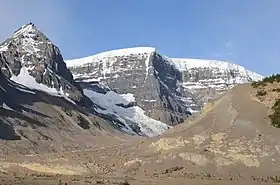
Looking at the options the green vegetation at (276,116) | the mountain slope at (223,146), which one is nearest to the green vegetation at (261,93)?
the mountain slope at (223,146)

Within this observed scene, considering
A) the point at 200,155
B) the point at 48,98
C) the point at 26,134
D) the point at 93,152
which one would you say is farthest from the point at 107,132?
the point at 200,155

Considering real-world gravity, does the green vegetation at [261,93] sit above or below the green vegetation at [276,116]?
above

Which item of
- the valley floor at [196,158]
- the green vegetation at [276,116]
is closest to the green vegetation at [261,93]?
the valley floor at [196,158]

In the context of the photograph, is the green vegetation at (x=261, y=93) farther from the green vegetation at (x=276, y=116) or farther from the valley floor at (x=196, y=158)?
the green vegetation at (x=276, y=116)

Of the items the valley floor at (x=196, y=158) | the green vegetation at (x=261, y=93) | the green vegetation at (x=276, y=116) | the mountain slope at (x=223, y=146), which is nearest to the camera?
the valley floor at (x=196, y=158)

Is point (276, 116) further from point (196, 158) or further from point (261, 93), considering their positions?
point (196, 158)

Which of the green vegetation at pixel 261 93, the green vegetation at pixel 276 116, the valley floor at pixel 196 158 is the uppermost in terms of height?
the green vegetation at pixel 261 93

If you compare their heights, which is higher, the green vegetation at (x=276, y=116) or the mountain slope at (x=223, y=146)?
the green vegetation at (x=276, y=116)

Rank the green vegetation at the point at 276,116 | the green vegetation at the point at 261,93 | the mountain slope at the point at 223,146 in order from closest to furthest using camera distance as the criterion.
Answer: the mountain slope at the point at 223,146
the green vegetation at the point at 276,116
the green vegetation at the point at 261,93

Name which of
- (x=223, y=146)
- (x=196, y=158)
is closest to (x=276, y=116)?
(x=223, y=146)

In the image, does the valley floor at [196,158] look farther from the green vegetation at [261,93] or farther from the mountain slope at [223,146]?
the green vegetation at [261,93]

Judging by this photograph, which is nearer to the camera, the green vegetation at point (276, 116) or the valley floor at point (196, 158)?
the valley floor at point (196, 158)

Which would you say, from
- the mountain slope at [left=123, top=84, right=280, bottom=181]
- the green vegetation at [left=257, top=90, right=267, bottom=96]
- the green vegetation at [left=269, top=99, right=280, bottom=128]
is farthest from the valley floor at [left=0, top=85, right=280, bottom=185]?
the green vegetation at [left=257, top=90, right=267, bottom=96]

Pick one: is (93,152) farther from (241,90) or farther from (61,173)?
(241,90)
